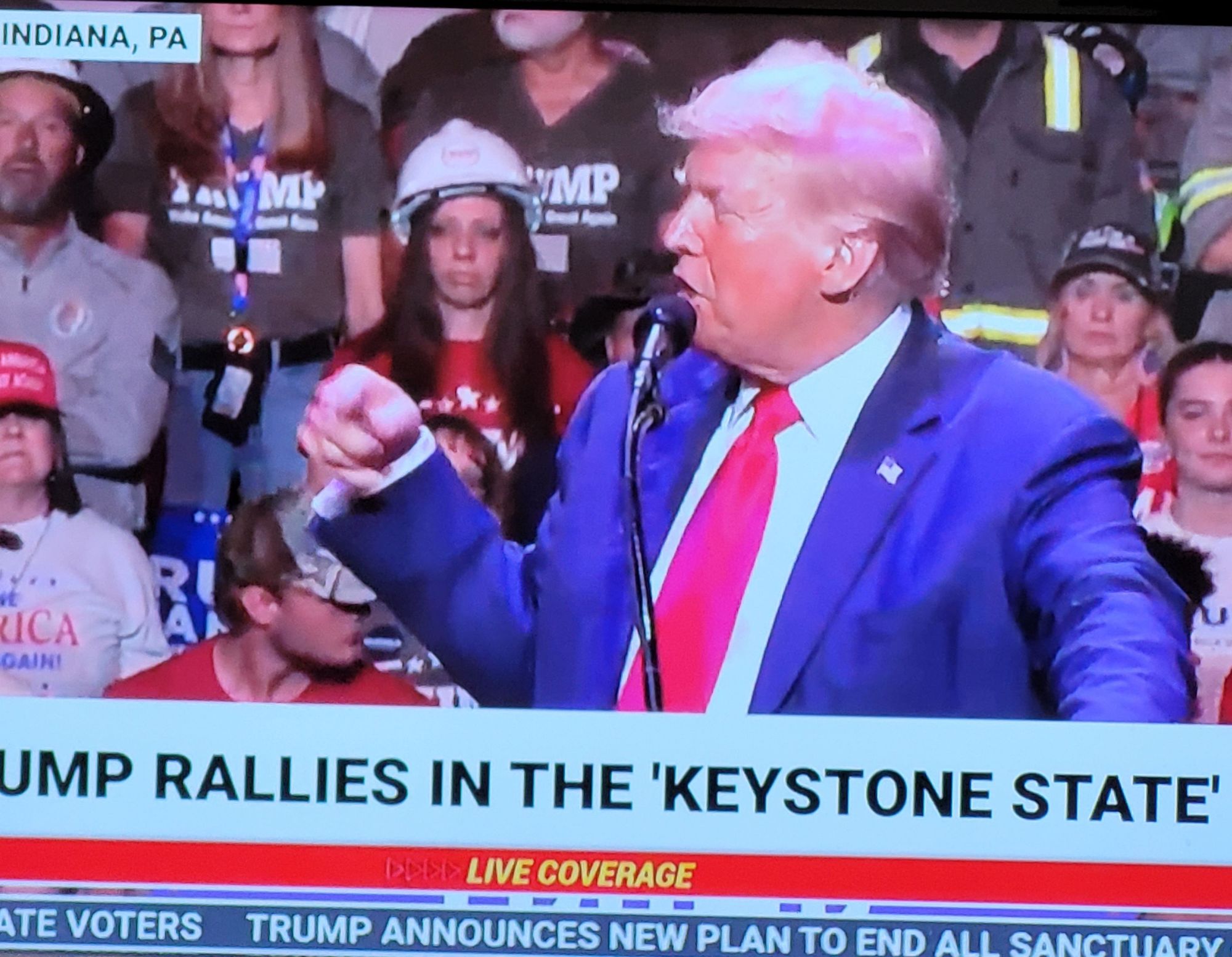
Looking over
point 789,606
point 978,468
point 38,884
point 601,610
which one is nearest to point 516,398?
point 601,610

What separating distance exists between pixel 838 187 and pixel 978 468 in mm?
429

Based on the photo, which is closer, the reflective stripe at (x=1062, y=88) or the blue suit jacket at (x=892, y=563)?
the blue suit jacket at (x=892, y=563)

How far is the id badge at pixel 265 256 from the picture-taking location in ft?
8.02

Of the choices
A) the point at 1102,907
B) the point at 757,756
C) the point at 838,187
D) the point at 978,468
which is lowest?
the point at 1102,907

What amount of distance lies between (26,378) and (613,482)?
825 millimetres

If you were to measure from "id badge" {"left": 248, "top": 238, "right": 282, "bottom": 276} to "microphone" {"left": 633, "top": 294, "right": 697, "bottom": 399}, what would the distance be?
502 millimetres

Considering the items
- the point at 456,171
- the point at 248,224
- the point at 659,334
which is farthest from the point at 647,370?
the point at 248,224

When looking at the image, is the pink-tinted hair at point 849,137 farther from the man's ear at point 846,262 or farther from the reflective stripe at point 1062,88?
the reflective stripe at point 1062,88

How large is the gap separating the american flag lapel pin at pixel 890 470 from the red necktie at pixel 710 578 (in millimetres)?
132

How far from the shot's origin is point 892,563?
236cm

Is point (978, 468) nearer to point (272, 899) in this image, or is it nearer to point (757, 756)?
point (757, 756)

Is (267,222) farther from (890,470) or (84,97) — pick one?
(890,470)

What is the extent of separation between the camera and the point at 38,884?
240cm

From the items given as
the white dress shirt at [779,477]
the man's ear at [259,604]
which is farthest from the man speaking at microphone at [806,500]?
the man's ear at [259,604]
